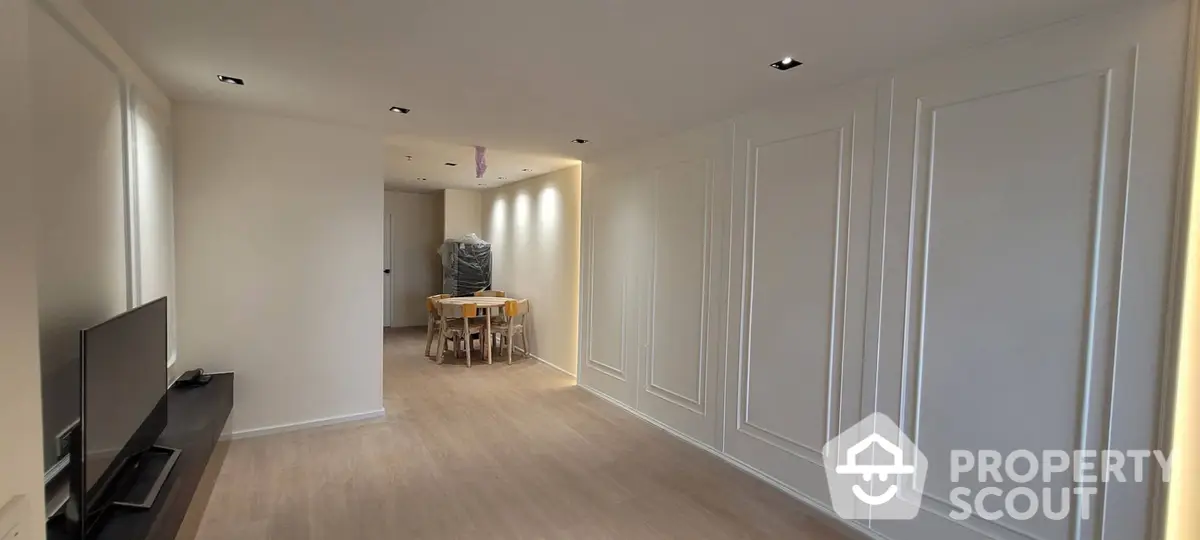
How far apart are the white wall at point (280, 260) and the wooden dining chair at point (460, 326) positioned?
1.92 metres

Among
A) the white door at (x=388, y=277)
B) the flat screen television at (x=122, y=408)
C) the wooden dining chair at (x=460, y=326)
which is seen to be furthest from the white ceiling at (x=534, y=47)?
the white door at (x=388, y=277)

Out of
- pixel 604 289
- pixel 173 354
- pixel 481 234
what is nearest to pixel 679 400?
pixel 604 289

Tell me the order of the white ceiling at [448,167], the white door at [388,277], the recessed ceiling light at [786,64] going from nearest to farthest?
the recessed ceiling light at [786,64] < the white ceiling at [448,167] < the white door at [388,277]

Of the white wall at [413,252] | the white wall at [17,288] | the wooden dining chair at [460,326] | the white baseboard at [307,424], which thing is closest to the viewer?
the white wall at [17,288]

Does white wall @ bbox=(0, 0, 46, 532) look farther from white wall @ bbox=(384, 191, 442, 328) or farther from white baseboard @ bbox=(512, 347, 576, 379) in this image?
white wall @ bbox=(384, 191, 442, 328)

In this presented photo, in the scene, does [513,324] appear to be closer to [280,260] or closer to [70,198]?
[280,260]

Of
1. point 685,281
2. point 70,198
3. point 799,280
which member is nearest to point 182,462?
point 70,198

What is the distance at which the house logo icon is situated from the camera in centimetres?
252

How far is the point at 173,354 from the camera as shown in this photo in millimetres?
3418

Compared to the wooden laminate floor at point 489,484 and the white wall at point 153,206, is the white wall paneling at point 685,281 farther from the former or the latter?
the white wall at point 153,206

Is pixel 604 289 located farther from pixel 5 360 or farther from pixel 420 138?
pixel 5 360

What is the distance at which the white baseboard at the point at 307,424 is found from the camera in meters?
3.81

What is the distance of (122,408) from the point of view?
6.56 feet

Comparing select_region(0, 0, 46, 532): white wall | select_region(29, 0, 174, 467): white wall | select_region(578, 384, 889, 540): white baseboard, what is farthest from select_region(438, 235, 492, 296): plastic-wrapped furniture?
select_region(0, 0, 46, 532): white wall
